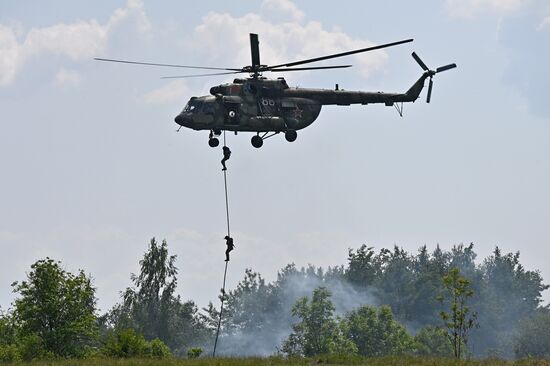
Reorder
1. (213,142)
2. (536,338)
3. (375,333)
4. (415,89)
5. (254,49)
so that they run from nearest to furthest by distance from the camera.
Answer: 1. (213,142)
2. (254,49)
3. (415,89)
4. (375,333)
5. (536,338)

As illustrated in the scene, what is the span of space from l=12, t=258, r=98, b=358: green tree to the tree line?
8 centimetres

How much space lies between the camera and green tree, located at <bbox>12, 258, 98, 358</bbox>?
75.1 metres

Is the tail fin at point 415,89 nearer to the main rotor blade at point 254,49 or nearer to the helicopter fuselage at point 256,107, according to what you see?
the helicopter fuselage at point 256,107

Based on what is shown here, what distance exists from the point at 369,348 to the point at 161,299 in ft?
85.1

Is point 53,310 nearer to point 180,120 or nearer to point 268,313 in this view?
point 180,120

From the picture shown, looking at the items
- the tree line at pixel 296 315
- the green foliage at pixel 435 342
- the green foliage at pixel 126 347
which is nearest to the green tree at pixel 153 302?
the tree line at pixel 296 315

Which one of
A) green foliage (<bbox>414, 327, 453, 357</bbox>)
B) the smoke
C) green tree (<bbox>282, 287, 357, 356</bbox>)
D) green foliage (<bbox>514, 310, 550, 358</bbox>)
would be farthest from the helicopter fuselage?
the smoke

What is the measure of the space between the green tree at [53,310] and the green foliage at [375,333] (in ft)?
166

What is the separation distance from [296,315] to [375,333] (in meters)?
36.9

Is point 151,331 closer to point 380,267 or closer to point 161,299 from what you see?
point 161,299

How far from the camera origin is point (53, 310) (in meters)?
76.4

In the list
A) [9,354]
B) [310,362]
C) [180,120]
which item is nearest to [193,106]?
[180,120]

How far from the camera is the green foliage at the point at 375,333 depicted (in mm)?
122125

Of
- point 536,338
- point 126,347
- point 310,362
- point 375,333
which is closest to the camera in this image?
point 310,362
